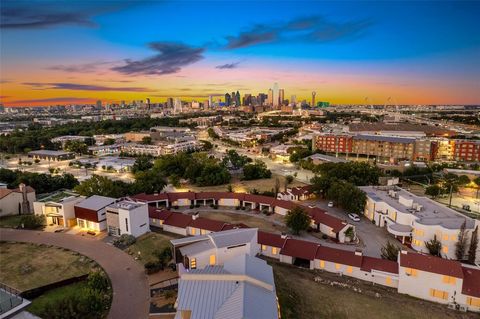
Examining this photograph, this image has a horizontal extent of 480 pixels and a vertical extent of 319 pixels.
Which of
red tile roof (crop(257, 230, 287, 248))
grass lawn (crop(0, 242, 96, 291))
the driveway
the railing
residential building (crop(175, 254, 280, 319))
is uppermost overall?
the railing

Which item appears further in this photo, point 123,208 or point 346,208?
point 346,208

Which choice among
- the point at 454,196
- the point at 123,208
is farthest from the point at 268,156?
the point at 123,208

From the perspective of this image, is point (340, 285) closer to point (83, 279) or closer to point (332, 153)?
point (83, 279)

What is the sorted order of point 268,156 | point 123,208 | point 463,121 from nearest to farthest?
point 123,208 → point 268,156 → point 463,121

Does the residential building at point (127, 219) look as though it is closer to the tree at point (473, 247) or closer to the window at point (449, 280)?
the window at point (449, 280)

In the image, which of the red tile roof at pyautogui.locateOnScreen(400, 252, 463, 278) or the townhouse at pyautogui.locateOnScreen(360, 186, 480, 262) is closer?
the red tile roof at pyautogui.locateOnScreen(400, 252, 463, 278)

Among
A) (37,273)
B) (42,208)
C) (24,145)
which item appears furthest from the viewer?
(24,145)

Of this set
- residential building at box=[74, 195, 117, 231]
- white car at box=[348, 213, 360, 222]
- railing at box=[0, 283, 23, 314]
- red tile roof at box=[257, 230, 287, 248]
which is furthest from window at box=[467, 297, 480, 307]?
residential building at box=[74, 195, 117, 231]

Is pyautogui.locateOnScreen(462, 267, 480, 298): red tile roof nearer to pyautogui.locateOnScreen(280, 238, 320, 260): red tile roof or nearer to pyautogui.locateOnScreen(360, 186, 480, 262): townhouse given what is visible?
pyautogui.locateOnScreen(360, 186, 480, 262): townhouse
